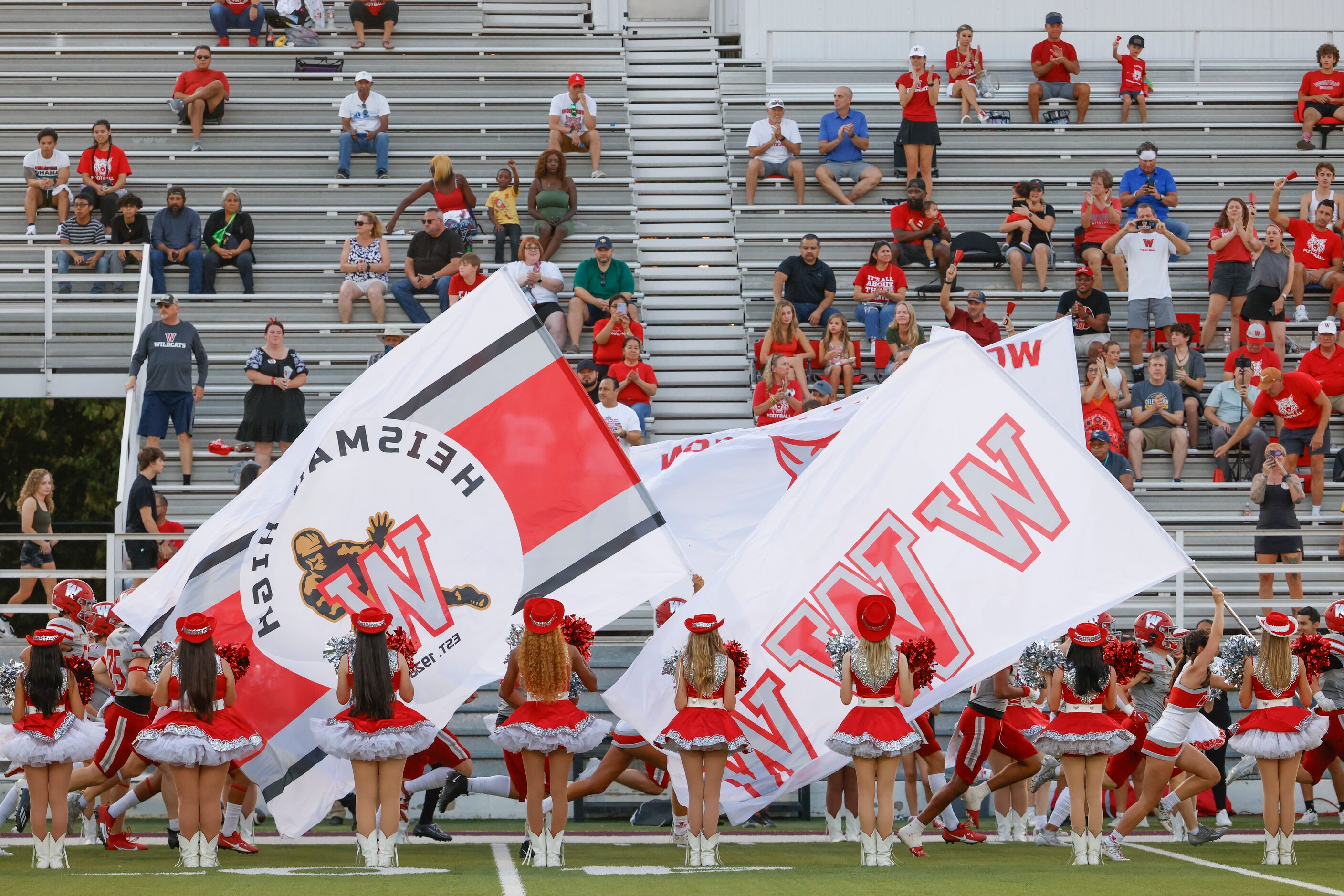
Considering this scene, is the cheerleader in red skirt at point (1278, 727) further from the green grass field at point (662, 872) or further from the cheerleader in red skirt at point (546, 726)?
the cheerleader in red skirt at point (546, 726)

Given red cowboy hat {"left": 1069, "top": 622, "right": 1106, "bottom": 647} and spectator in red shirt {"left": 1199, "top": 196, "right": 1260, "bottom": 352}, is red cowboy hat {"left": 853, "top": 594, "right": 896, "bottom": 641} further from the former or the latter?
spectator in red shirt {"left": 1199, "top": 196, "right": 1260, "bottom": 352}

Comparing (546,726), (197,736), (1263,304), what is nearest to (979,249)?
(1263,304)

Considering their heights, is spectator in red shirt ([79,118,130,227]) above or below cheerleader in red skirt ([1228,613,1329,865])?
above

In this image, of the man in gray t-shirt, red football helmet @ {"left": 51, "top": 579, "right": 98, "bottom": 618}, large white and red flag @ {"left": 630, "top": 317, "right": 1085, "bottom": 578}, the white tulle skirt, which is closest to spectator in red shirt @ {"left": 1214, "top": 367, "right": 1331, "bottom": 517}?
large white and red flag @ {"left": 630, "top": 317, "right": 1085, "bottom": 578}

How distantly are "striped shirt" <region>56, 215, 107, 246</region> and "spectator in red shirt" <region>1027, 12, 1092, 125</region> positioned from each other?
10.6 metres

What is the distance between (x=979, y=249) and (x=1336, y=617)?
7.32 m

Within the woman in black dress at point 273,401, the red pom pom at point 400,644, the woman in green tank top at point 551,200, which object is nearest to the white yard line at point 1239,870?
the red pom pom at point 400,644

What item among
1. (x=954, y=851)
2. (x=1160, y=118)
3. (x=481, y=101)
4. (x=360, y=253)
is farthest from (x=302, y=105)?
(x=954, y=851)

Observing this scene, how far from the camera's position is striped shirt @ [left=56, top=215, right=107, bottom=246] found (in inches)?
676

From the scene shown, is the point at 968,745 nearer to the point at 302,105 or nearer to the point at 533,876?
the point at 533,876

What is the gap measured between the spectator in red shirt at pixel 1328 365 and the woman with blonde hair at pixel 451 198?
8.22 meters

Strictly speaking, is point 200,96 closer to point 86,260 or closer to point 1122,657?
point 86,260

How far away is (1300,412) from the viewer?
15062 millimetres

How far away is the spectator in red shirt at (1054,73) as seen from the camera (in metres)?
20.1
